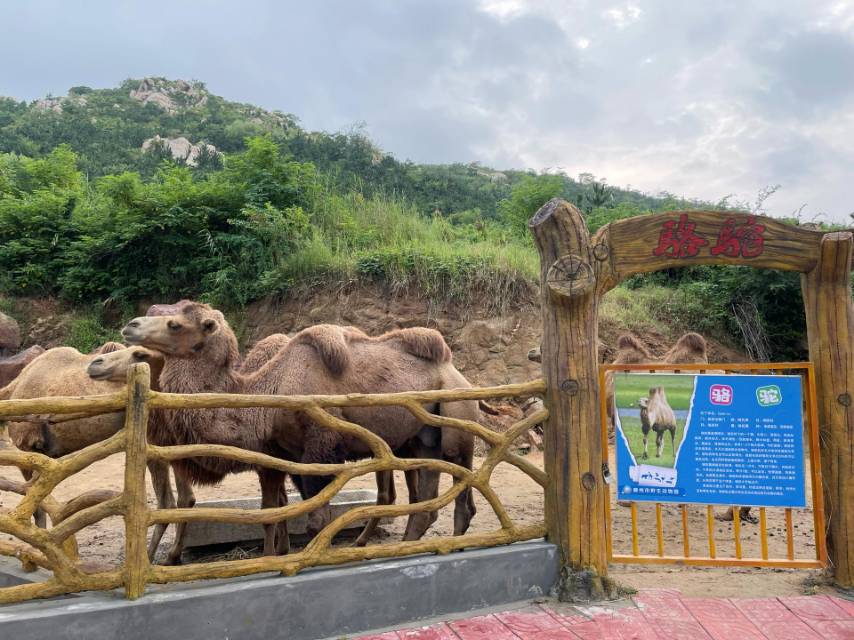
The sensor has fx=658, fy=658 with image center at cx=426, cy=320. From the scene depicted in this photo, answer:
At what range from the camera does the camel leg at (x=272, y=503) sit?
4676 millimetres

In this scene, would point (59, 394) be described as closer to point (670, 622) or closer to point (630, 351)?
point (670, 622)

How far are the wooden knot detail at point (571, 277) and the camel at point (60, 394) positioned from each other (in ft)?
10.4

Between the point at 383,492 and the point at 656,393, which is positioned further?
the point at 383,492

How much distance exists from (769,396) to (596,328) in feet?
A: 3.93

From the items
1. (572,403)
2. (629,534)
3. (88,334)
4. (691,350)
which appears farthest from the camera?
(88,334)

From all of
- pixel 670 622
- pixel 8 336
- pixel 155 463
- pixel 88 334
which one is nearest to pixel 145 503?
pixel 155 463

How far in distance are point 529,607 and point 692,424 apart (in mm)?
1561

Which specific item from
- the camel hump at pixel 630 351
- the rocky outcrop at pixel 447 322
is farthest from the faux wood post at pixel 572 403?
the rocky outcrop at pixel 447 322

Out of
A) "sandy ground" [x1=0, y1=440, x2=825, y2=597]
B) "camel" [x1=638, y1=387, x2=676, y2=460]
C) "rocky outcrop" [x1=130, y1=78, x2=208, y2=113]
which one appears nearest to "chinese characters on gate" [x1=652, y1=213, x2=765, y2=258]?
"camel" [x1=638, y1=387, x2=676, y2=460]

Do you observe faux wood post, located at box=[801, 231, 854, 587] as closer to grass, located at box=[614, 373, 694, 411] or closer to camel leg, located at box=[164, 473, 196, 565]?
grass, located at box=[614, 373, 694, 411]

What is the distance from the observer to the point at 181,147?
34625mm

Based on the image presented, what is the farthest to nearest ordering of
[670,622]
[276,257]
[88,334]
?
[276,257] → [88,334] → [670,622]

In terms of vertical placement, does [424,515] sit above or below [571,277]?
below

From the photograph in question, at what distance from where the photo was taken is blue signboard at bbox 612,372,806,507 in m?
4.20
